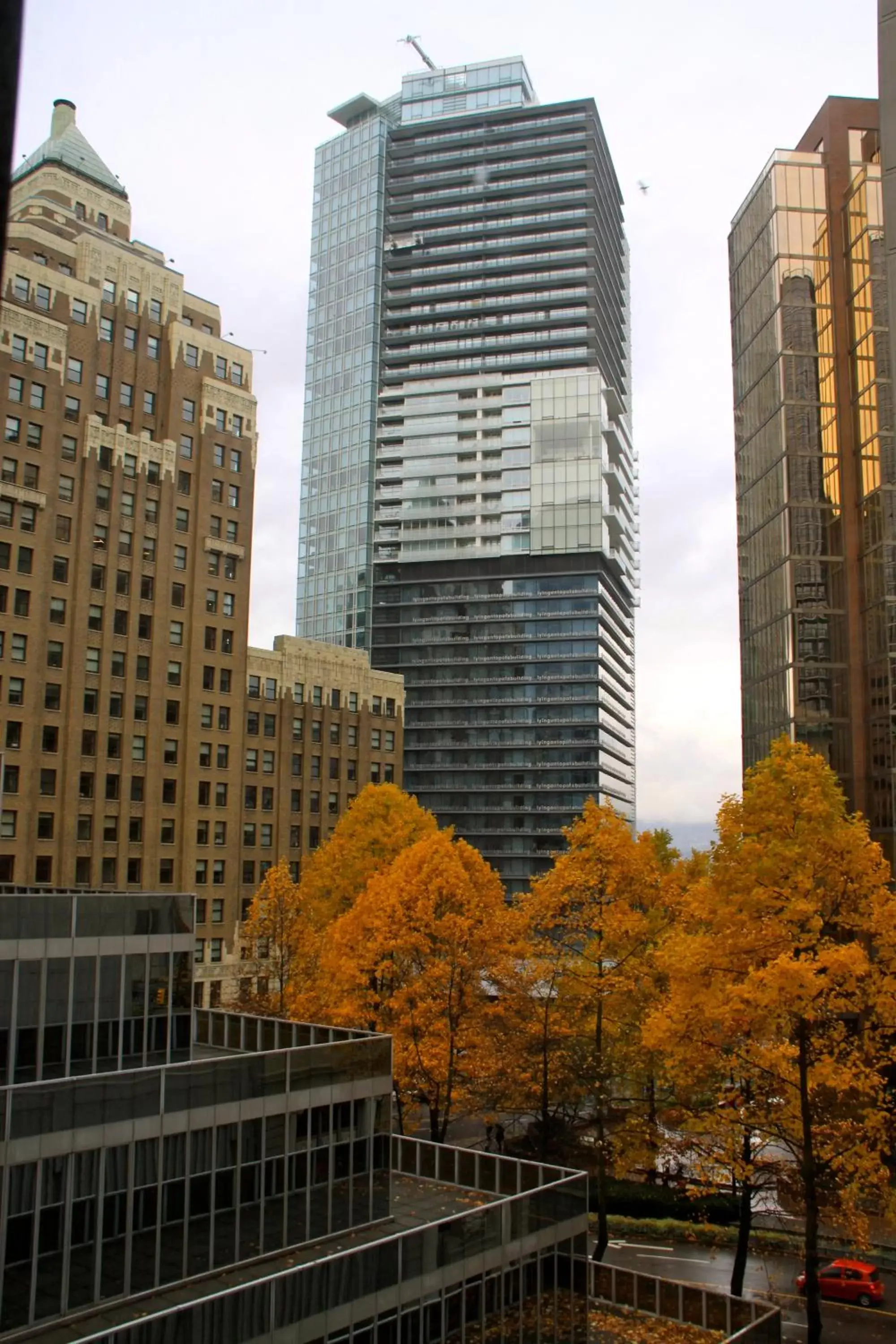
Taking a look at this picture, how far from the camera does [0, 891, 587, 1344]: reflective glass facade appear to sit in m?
20.6

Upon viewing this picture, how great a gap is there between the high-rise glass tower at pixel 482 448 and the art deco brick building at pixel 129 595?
47006 millimetres

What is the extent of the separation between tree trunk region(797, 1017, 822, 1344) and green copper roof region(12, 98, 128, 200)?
285 ft

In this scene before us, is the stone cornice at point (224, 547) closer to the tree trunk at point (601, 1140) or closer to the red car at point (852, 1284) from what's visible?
the tree trunk at point (601, 1140)

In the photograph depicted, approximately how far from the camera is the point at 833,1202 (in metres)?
30.3

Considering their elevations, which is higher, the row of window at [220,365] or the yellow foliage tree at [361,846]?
the row of window at [220,365]

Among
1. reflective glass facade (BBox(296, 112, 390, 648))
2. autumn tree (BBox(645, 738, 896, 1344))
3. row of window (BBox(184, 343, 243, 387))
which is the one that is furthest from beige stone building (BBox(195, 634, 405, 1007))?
autumn tree (BBox(645, 738, 896, 1344))

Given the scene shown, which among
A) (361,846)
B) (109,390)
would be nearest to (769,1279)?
(361,846)

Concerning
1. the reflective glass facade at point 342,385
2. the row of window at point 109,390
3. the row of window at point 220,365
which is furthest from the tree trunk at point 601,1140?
the reflective glass facade at point 342,385

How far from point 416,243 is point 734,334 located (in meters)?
85.6

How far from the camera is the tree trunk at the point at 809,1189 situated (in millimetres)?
25594

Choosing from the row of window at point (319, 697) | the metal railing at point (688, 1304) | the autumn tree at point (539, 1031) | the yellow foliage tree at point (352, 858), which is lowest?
the metal railing at point (688, 1304)

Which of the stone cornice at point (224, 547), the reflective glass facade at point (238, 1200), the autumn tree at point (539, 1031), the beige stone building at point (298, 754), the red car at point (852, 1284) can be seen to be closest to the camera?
the reflective glass facade at point (238, 1200)

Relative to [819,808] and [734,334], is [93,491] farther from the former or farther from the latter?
[819,808]

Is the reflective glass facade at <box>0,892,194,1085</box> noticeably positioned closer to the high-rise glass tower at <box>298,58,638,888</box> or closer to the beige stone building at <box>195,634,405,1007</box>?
the beige stone building at <box>195,634,405,1007</box>
